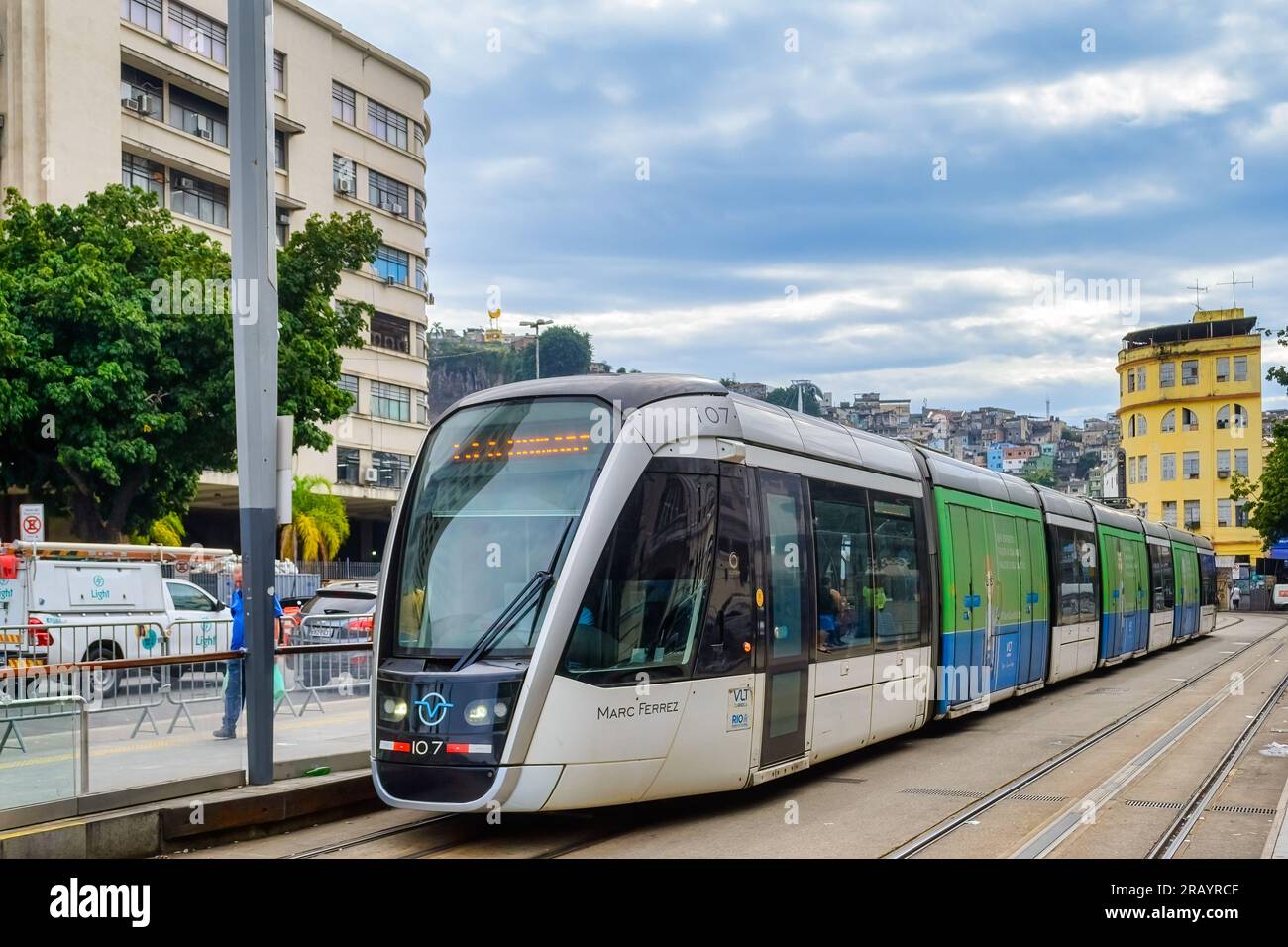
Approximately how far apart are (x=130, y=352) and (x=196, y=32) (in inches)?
817

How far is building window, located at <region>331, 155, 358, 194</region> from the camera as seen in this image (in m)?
51.3

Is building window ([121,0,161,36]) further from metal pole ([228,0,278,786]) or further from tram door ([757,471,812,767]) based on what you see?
tram door ([757,471,812,767])

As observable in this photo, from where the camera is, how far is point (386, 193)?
181 ft

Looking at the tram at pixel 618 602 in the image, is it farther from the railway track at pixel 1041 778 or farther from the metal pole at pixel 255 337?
the metal pole at pixel 255 337

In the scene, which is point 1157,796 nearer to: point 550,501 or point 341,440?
point 550,501

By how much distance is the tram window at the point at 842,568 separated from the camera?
11500 mm

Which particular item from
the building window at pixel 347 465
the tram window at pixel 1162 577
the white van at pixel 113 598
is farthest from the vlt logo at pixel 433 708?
the building window at pixel 347 465

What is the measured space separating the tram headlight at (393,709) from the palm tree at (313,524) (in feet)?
115

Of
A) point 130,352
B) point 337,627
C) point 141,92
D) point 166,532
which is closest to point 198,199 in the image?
point 141,92

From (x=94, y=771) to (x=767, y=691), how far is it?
5.03 m

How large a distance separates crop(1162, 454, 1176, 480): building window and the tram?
81044 mm

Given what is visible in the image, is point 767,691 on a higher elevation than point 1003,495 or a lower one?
lower
